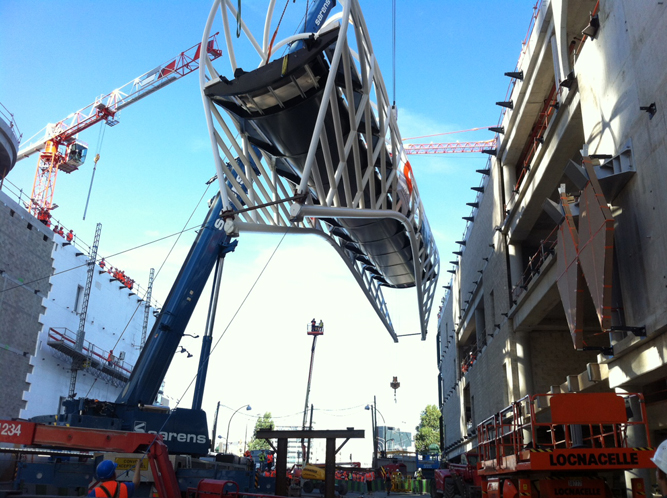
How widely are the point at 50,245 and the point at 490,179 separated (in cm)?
3175

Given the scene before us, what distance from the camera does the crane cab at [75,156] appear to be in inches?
2611

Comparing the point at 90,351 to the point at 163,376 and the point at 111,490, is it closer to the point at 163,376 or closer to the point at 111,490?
the point at 163,376

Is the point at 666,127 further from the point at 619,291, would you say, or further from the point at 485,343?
the point at 485,343

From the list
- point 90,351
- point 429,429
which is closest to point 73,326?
point 90,351

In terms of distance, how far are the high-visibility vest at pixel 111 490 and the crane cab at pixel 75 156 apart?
68952 mm

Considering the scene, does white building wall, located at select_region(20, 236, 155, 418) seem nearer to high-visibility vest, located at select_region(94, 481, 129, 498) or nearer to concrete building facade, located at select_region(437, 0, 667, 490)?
concrete building facade, located at select_region(437, 0, 667, 490)

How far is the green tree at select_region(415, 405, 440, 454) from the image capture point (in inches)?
4439

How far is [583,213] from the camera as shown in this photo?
47.0 feet

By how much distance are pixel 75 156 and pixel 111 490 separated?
6922cm

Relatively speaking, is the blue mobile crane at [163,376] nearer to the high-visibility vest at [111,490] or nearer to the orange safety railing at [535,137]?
the high-visibility vest at [111,490]

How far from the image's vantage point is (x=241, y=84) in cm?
1448

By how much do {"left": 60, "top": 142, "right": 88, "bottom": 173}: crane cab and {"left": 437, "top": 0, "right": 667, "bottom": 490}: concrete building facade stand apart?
171 ft

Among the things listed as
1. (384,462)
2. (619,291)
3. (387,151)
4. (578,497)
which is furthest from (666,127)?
(384,462)

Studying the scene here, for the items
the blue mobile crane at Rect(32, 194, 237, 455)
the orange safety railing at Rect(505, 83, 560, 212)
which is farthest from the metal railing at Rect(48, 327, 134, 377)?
the orange safety railing at Rect(505, 83, 560, 212)
